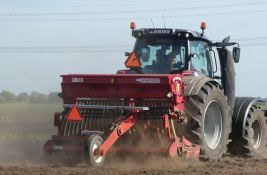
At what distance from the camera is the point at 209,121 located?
1095 centimetres

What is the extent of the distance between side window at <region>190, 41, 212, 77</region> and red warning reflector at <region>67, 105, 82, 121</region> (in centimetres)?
236

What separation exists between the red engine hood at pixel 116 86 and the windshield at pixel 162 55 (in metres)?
A: 1.22

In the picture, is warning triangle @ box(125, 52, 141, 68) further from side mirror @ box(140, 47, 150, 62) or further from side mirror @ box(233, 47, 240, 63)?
side mirror @ box(233, 47, 240, 63)

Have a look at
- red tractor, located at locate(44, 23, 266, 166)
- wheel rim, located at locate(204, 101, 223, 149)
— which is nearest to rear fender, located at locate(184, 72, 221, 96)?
red tractor, located at locate(44, 23, 266, 166)

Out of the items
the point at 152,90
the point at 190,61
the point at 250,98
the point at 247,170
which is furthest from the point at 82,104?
the point at 250,98

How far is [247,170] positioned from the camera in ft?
30.7

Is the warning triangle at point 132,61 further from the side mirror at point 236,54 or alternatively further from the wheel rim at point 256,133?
the wheel rim at point 256,133

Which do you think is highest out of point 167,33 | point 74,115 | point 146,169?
point 167,33

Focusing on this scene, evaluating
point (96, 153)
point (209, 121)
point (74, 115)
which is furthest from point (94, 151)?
point (209, 121)

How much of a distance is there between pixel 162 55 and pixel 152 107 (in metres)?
1.70

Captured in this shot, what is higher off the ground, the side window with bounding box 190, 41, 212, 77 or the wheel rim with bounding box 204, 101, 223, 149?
the side window with bounding box 190, 41, 212, 77

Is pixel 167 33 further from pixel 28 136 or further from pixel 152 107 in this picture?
pixel 28 136

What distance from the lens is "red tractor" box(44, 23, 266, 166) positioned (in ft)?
31.3

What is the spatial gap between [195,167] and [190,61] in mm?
2241
